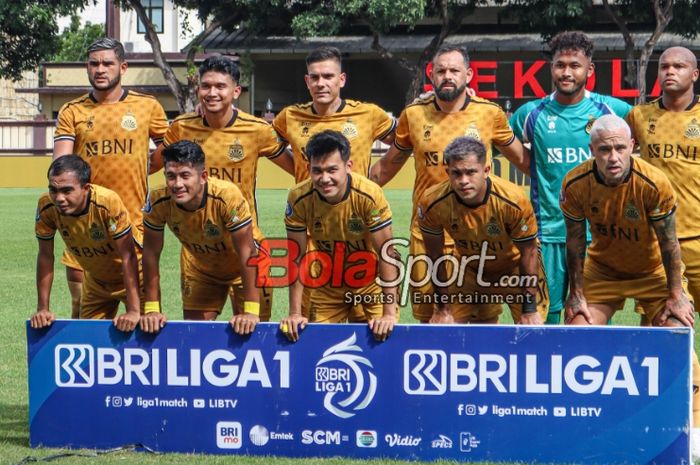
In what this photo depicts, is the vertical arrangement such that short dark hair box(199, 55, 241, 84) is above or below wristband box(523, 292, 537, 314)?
above

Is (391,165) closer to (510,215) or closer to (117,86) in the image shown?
(510,215)

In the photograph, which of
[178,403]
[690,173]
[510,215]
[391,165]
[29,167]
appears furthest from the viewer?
[29,167]

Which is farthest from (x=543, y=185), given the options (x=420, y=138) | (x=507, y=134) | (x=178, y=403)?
(x=178, y=403)

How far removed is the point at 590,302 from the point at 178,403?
8.51 feet

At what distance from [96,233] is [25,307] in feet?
15.5

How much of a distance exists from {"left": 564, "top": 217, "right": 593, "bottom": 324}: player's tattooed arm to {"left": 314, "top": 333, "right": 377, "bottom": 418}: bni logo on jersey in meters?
1.34

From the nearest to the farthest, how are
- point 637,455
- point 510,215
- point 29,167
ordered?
point 637,455
point 510,215
point 29,167

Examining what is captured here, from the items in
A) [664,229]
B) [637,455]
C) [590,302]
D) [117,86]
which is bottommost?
[637,455]

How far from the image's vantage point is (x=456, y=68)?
758 centimetres

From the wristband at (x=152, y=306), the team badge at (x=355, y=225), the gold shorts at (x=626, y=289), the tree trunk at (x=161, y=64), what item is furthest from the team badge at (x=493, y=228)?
the tree trunk at (x=161, y=64)

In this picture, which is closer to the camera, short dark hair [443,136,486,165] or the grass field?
the grass field

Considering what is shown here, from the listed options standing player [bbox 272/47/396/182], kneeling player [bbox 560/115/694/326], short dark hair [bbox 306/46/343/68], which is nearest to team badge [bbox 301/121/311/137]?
standing player [bbox 272/47/396/182]

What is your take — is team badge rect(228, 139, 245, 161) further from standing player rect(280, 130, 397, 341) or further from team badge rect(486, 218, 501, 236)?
team badge rect(486, 218, 501, 236)

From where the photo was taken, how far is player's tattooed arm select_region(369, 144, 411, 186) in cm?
808
